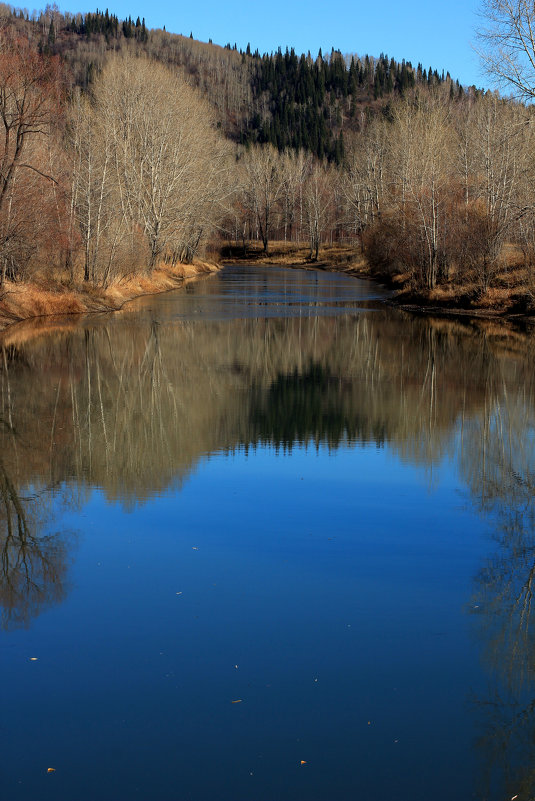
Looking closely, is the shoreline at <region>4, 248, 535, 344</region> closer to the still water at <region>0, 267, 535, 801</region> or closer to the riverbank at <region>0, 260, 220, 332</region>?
the riverbank at <region>0, 260, 220, 332</region>

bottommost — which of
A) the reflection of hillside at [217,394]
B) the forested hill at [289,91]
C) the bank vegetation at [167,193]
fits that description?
the reflection of hillside at [217,394]

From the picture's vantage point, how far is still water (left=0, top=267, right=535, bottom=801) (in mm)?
5527

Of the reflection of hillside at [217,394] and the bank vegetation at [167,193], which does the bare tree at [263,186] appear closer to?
the bank vegetation at [167,193]

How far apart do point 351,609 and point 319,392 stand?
11234 mm

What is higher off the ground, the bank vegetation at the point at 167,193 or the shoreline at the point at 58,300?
the bank vegetation at the point at 167,193

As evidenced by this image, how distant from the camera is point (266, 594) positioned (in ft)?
26.6

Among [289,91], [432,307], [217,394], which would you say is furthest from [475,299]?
[289,91]

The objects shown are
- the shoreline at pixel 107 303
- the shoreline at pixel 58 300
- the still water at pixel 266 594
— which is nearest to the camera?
the still water at pixel 266 594

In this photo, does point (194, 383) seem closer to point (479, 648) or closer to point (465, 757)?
point (479, 648)

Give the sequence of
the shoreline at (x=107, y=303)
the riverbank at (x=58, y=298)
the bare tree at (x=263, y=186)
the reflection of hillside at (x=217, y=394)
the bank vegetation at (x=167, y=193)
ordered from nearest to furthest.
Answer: the reflection of hillside at (x=217, y=394)
the riverbank at (x=58, y=298)
the shoreline at (x=107, y=303)
the bank vegetation at (x=167, y=193)
the bare tree at (x=263, y=186)

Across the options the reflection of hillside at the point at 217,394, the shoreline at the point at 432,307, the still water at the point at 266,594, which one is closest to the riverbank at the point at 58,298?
the reflection of hillside at the point at 217,394

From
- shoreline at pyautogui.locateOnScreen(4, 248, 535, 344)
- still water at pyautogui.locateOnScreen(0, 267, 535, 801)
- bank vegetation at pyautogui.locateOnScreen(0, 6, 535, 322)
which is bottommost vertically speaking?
still water at pyautogui.locateOnScreen(0, 267, 535, 801)

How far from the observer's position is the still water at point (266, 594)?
553 centimetres

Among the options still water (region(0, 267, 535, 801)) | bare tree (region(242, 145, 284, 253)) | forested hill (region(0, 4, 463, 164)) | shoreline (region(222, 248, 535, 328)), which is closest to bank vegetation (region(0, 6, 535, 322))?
shoreline (region(222, 248, 535, 328))
